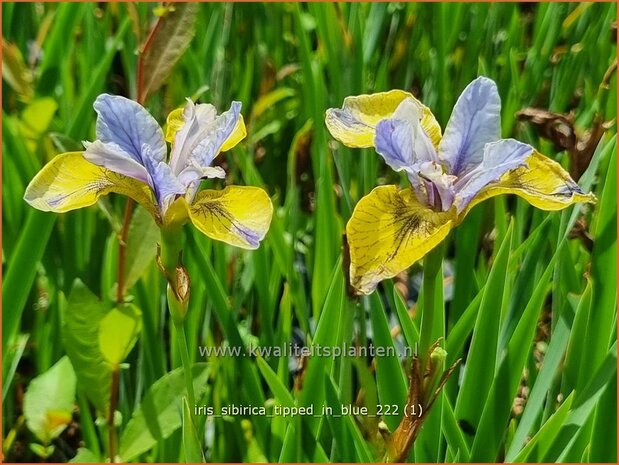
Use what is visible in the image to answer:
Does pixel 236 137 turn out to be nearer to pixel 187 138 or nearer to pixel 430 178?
pixel 187 138

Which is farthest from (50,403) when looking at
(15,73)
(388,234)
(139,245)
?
(15,73)

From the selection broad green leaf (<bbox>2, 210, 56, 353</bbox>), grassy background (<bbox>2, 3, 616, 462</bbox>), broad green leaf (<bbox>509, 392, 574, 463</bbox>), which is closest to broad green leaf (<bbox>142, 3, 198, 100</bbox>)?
grassy background (<bbox>2, 3, 616, 462</bbox>)

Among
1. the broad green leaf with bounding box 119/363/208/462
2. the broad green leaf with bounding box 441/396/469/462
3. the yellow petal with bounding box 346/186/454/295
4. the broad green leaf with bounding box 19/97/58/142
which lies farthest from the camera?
the broad green leaf with bounding box 19/97/58/142

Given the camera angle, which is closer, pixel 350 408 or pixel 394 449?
pixel 394 449

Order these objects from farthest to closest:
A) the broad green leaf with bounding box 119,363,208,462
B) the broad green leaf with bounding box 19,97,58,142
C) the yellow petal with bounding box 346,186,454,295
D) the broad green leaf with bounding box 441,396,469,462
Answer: the broad green leaf with bounding box 19,97,58,142 → the broad green leaf with bounding box 119,363,208,462 → the broad green leaf with bounding box 441,396,469,462 → the yellow petal with bounding box 346,186,454,295

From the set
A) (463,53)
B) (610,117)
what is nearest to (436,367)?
(610,117)

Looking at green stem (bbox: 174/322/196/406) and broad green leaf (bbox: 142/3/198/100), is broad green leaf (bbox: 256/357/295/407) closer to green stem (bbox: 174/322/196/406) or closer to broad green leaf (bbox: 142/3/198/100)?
green stem (bbox: 174/322/196/406)

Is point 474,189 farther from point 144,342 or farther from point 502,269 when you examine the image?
point 144,342
